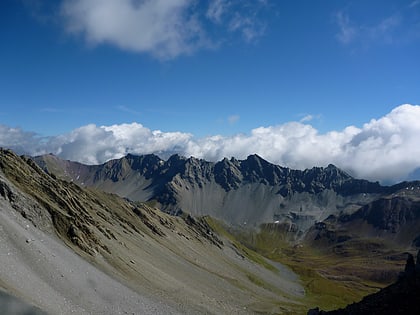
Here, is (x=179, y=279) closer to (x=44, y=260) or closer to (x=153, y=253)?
(x=153, y=253)

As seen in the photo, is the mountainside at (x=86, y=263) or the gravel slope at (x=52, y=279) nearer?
the gravel slope at (x=52, y=279)

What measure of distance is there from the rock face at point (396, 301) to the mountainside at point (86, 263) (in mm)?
38855

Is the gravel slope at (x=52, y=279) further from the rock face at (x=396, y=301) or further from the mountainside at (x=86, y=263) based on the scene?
the rock face at (x=396, y=301)

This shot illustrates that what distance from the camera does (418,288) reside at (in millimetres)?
59031

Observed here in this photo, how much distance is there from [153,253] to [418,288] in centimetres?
9172

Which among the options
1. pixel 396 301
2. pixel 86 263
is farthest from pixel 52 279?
pixel 396 301

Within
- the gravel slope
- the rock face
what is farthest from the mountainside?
the rock face

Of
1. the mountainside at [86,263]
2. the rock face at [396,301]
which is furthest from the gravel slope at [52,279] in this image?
the rock face at [396,301]

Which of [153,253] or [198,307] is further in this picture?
[153,253]

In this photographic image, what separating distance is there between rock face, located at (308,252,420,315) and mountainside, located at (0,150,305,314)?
38855 millimetres

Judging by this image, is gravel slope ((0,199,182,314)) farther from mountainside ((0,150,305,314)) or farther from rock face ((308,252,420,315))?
rock face ((308,252,420,315))

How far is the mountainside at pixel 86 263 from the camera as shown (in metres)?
65.4

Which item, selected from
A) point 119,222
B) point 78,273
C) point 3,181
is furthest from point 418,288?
point 119,222

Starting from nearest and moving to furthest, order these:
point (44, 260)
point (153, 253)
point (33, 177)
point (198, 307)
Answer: point (44, 260) < point (198, 307) < point (33, 177) < point (153, 253)
